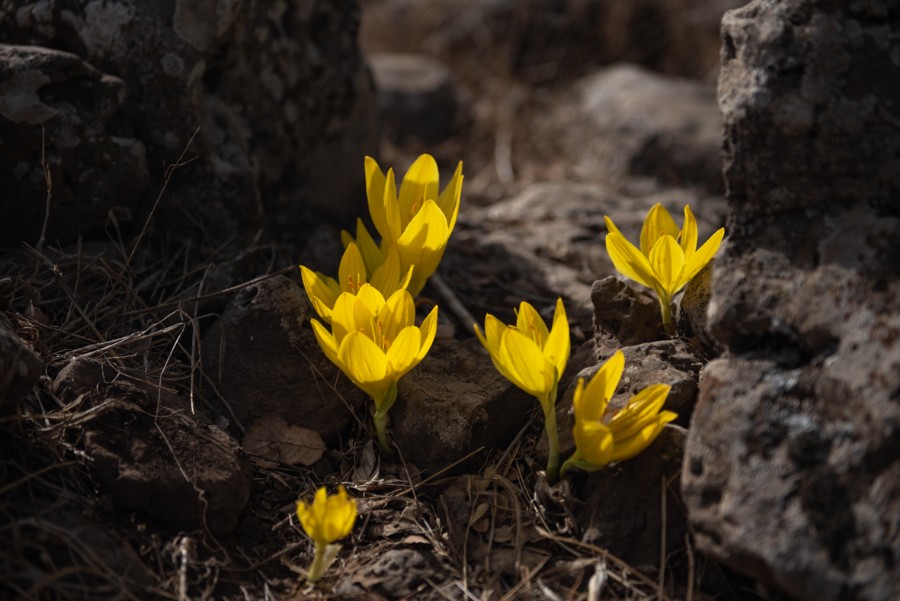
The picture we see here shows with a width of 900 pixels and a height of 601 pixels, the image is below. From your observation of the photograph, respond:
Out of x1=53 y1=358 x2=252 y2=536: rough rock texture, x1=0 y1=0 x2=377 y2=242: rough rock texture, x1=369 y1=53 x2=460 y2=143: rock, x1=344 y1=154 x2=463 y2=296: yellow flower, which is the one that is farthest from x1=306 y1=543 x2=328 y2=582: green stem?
x1=369 y1=53 x2=460 y2=143: rock

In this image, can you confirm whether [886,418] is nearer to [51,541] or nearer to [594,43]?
[51,541]

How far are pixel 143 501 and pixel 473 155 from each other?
3270 mm

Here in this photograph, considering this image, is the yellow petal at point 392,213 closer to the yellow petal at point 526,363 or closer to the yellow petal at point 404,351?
the yellow petal at point 404,351

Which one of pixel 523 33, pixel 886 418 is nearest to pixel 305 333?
pixel 886 418

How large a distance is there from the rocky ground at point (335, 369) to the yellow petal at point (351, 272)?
19 centimetres

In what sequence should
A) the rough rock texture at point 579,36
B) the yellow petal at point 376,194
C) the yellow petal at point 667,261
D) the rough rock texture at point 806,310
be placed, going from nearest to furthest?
1. the rough rock texture at point 806,310
2. the yellow petal at point 667,261
3. the yellow petal at point 376,194
4. the rough rock texture at point 579,36

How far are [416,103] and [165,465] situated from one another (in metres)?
3.41

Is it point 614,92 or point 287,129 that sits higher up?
point 287,129

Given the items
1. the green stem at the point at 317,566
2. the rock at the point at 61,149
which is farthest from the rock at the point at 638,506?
the rock at the point at 61,149

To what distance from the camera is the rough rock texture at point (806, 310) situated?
175 cm

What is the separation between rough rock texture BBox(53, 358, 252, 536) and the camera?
6.79ft

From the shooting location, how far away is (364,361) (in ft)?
7.00

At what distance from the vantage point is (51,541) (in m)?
1.92

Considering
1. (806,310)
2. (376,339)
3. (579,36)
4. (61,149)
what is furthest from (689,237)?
(579,36)
